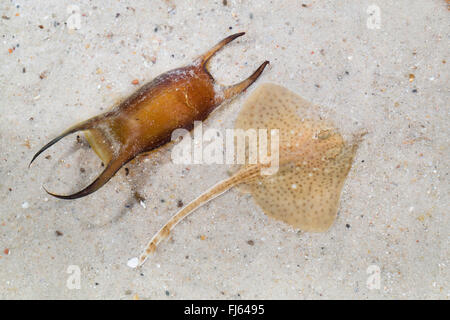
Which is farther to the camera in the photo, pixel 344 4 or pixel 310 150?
pixel 344 4

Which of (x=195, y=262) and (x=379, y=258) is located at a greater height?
(x=195, y=262)

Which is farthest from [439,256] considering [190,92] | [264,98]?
[190,92]

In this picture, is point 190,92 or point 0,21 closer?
point 190,92

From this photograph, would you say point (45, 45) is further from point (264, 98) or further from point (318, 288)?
point (318, 288)

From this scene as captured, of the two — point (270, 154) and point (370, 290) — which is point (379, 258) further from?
point (270, 154)

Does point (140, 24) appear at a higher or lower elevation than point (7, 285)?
higher

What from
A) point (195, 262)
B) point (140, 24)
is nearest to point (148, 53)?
point (140, 24)

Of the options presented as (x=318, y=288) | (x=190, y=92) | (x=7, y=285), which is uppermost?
(x=190, y=92)

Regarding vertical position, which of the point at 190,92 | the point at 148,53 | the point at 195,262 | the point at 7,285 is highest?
the point at 148,53
